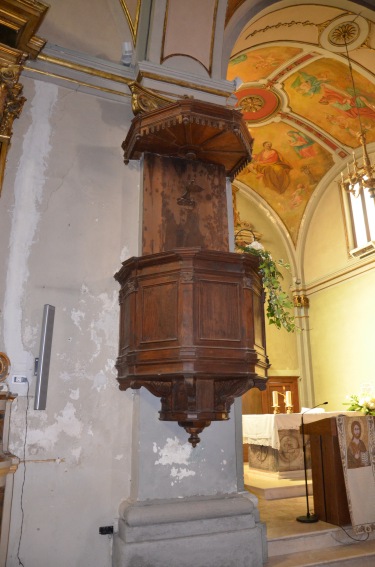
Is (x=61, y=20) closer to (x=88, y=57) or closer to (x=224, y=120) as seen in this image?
(x=88, y=57)

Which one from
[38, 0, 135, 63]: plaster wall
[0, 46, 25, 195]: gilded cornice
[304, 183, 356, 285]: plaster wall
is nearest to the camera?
[0, 46, 25, 195]: gilded cornice

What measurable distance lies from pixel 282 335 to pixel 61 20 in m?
8.43

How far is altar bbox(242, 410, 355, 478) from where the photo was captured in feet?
20.2

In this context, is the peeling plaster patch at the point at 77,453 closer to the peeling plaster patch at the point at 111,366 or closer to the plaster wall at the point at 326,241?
the peeling plaster patch at the point at 111,366

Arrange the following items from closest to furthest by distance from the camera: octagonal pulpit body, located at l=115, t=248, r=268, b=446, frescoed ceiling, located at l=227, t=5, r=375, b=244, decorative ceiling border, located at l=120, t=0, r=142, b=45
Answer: octagonal pulpit body, located at l=115, t=248, r=268, b=446, decorative ceiling border, located at l=120, t=0, r=142, b=45, frescoed ceiling, located at l=227, t=5, r=375, b=244

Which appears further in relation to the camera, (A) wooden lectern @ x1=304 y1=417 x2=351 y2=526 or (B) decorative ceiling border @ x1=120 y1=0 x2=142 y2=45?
(B) decorative ceiling border @ x1=120 y1=0 x2=142 y2=45

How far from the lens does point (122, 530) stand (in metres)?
3.29

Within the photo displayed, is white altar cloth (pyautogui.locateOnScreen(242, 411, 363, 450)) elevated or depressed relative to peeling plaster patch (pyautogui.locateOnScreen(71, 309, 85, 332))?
depressed

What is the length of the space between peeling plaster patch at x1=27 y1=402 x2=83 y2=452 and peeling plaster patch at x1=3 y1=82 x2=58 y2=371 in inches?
17.9

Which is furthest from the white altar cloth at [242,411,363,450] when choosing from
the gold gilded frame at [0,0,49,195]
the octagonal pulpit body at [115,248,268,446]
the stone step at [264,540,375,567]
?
the gold gilded frame at [0,0,49,195]

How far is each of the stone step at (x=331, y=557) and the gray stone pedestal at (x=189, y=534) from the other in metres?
0.21

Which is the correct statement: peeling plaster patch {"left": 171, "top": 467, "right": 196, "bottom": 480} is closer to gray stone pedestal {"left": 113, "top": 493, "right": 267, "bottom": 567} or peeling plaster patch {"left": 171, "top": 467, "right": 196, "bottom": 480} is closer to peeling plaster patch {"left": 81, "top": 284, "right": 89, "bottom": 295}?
gray stone pedestal {"left": 113, "top": 493, "right": 267, "bottom": 567}

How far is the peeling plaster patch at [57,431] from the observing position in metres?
3.43

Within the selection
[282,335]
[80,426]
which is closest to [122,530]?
[80,426]
